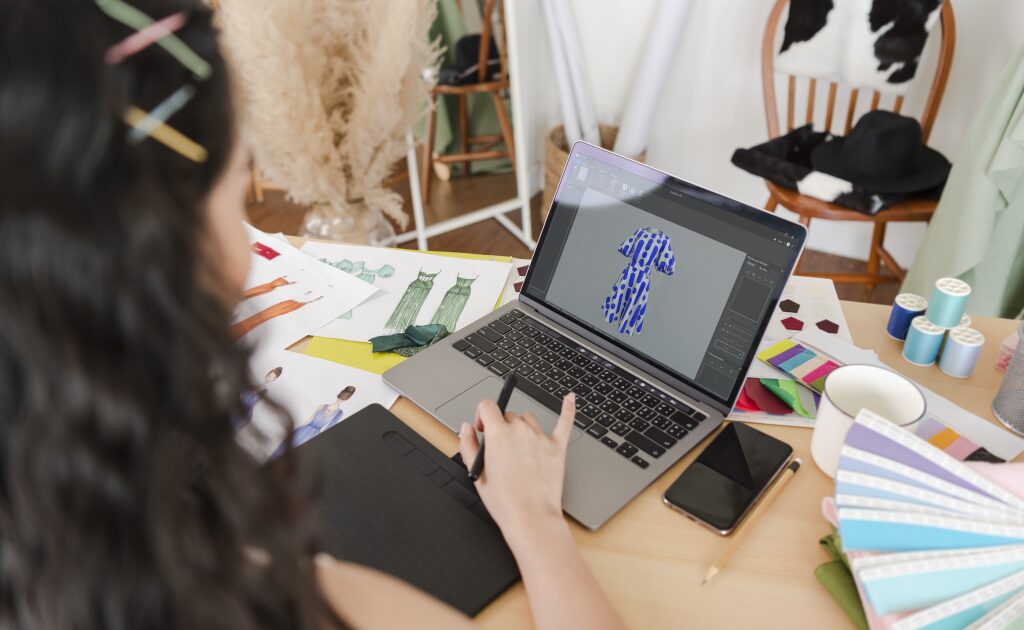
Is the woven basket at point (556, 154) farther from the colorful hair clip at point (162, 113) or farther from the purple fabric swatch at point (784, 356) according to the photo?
the colorful hair clip at point (162, 113)

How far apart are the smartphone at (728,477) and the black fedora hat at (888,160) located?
1.26 metres

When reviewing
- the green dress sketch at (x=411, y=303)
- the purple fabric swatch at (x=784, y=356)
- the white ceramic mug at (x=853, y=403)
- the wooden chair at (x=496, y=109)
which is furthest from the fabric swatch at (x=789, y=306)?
the wooden chair at (x=496, y=109)

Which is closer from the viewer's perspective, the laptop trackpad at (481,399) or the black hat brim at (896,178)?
the laptop trackpad at (481,399)

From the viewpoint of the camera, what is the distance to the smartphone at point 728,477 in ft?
2.39

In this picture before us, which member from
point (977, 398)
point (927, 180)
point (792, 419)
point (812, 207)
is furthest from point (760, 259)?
point (927, 180)

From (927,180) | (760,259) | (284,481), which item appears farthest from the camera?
(927,180)

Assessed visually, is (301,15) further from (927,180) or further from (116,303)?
(927,180)

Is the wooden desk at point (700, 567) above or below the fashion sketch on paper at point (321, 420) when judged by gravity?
above

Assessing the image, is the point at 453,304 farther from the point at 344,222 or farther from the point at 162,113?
the point at 162,113

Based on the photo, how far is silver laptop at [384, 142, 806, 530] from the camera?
0.80 meters

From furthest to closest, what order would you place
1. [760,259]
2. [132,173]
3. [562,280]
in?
[562,280] → [760,259] → [132,173]

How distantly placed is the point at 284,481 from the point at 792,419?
0.62m

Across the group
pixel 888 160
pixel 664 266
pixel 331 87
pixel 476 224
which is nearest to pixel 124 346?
pixel 664 266

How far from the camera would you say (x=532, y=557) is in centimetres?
65
